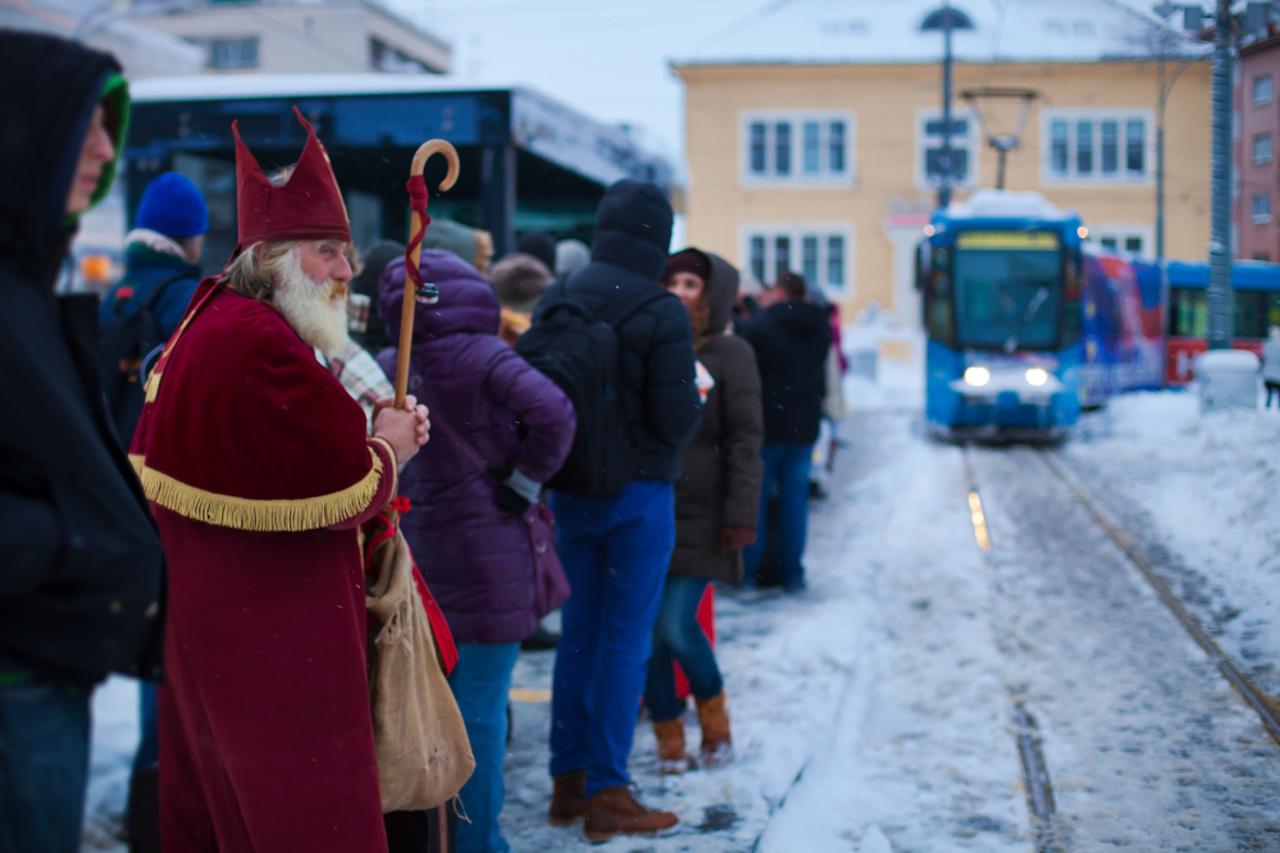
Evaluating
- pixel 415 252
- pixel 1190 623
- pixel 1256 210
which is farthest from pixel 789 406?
pixel 415 252

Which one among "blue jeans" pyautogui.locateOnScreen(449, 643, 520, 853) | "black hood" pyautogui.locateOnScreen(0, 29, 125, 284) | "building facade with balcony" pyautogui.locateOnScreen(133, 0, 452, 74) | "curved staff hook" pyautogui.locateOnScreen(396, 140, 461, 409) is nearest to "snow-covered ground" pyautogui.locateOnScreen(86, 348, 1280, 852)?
"blue jeans" pyautogui.locateOnScreen(449, 643, 520, 853)

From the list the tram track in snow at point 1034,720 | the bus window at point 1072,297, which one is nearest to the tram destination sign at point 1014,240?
the bus window at point 1072,297

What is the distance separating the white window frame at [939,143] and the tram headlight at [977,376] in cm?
2332

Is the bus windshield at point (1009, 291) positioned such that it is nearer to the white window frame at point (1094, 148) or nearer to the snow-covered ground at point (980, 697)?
the snow-covered ground at point (980, 697)

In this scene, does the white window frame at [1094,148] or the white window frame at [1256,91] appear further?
the white window frame at [1094,148]

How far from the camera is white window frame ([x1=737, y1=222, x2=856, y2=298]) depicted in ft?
132

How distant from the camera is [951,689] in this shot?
5676 mm

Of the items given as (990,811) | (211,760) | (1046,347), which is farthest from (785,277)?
(1046,347)

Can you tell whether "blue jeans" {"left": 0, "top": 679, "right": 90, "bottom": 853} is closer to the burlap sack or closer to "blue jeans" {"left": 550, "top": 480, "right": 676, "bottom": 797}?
the burlap sack

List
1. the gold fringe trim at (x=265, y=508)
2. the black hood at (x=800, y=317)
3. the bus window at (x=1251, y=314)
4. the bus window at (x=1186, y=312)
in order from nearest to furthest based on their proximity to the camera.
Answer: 1. the gold fringe trim at (x=265, y=508)
2. the bus window at (x=1251, y=314)
3. the black hood at (x=800, y=317)
4. the bus window at (x=1186, y=312)

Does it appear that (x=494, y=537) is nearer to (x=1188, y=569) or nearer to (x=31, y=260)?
(x=31, y=260)

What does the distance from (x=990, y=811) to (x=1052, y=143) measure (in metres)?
32.4

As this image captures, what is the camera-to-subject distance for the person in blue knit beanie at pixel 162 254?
4.70 metres

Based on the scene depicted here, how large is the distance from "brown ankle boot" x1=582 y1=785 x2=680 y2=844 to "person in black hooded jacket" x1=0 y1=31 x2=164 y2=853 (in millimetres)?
2424
